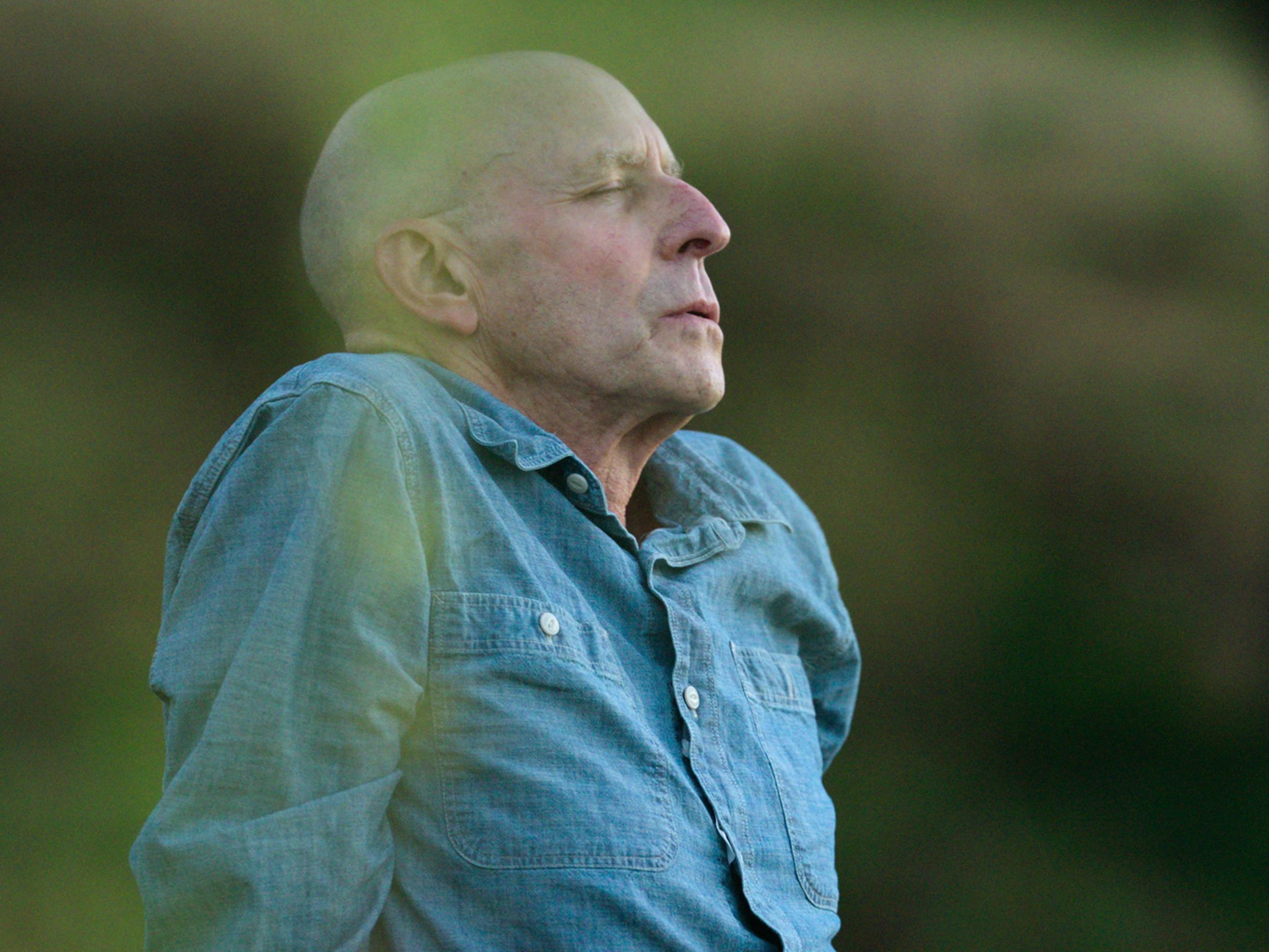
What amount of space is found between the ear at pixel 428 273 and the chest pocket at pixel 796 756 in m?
0.35

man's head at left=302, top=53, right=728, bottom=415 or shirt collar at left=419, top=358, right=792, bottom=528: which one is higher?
man's head at left=302, top=53, right=728, bottom=415

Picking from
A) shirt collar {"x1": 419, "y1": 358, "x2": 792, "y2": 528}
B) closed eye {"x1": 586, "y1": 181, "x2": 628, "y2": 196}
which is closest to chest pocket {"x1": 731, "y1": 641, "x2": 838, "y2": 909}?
shirt collar {"x1": 419, "y1": 358, "x2": 792, "y2": 528}

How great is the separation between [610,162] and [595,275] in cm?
10

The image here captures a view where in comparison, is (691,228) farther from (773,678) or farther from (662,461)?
(773,678)

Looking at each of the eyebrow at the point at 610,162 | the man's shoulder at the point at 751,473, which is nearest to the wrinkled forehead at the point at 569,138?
the eyebrow at the point at 610,162

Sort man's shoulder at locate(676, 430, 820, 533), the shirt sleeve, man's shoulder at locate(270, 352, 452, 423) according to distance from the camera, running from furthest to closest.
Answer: man's shoulder at locate(676, 430, 820, 533)
man's shoulder at locate(270, 352, 452, 423)
the shirt sleeve

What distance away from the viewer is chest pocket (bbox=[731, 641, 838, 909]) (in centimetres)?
96

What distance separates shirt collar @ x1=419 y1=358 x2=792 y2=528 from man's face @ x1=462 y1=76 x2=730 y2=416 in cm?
5

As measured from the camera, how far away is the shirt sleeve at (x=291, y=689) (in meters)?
0.73

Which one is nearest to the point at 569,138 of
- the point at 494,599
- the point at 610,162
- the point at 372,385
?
the point at 610,162

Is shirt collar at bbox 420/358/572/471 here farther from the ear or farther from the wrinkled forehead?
the wrinkled forehead

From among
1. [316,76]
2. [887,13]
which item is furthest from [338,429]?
[887,13]

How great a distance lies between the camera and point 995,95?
82.0 inches

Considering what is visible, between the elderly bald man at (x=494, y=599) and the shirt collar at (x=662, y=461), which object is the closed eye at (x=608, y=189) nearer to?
the elderly bald man at (x=494, y=599)
